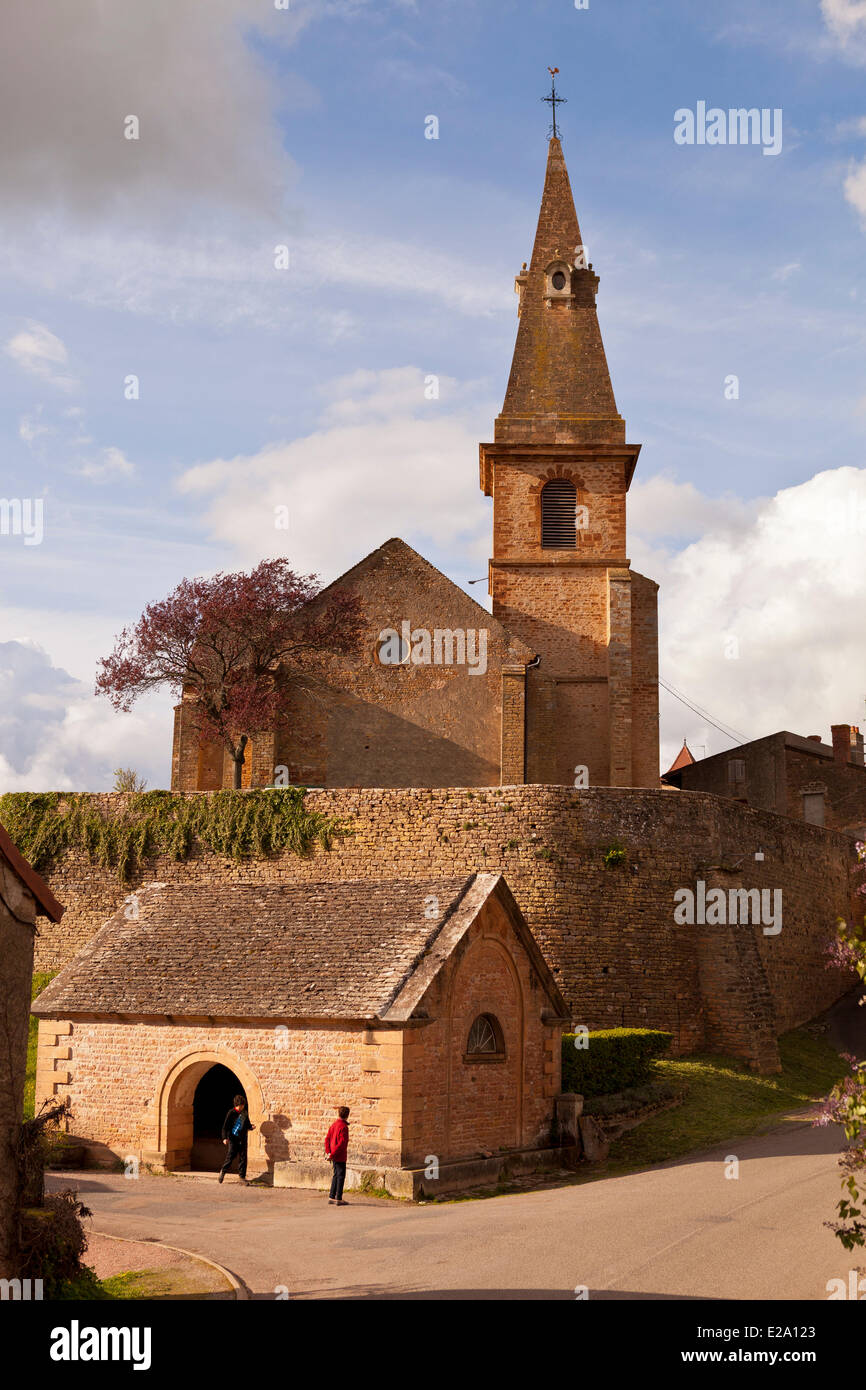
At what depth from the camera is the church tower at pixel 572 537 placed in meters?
36.3

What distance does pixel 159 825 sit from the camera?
91.1 ft

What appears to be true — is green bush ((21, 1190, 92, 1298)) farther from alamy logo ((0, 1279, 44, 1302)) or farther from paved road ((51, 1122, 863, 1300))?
paved road ((51, 1122, 863, 1300))

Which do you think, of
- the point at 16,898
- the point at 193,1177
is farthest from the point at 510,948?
the point at 16,898

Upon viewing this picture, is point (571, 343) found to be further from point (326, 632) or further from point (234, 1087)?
point (234, 1087)

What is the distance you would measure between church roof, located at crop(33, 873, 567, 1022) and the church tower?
582 inches

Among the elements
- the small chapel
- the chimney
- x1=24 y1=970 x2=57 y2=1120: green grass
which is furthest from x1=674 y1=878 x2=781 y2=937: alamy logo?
the chimney

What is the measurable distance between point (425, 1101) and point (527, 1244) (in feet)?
15.0

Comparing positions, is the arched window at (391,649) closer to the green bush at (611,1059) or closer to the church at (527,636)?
the church at (527,636)

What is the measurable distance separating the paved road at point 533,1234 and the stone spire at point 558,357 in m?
24.7

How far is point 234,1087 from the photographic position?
72.2ft

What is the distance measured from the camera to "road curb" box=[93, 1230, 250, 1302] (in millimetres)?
11078

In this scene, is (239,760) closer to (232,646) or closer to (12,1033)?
(232,646)

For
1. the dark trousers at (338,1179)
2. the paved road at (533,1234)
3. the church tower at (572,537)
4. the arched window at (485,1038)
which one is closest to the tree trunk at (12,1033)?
the paved road at (533,1234)

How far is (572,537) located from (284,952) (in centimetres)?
2147
